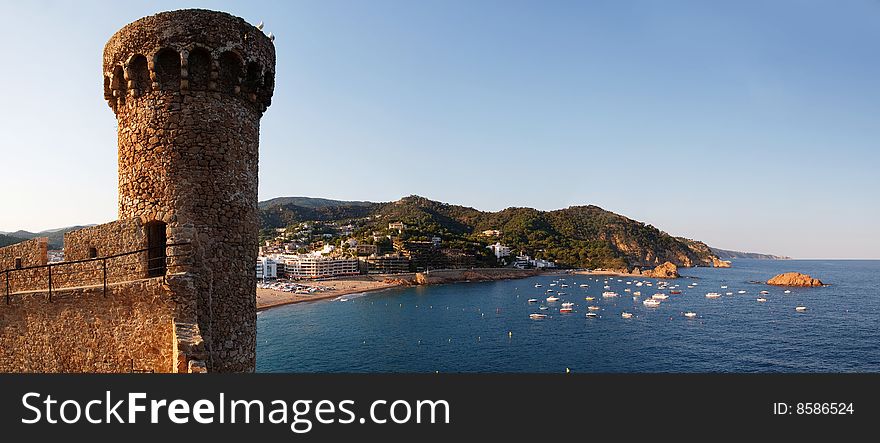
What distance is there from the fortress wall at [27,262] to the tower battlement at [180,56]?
2817 mm

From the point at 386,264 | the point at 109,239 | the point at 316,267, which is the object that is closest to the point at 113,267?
the point at 109,239

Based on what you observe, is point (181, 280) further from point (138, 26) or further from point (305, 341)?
point (305, 341)

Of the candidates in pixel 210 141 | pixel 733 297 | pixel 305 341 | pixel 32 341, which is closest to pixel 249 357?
pixel 32 341

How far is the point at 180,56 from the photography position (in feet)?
23.5

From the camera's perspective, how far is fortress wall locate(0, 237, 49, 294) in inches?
301

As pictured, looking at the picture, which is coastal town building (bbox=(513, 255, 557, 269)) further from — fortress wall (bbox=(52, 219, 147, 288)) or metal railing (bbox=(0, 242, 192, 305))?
fortress wall (bbox=(52, 219, 147, 288))

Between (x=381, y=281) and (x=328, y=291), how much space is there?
21641mm

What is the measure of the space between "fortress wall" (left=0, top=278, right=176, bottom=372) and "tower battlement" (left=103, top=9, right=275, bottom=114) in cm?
316

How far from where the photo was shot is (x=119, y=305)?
269 inches

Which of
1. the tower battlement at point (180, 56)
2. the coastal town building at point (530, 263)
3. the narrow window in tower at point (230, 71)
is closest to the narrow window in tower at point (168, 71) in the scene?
the tower battlement at point (180, 56)

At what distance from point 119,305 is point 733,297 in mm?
102612

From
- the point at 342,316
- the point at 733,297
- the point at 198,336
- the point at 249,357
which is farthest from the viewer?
the point at 733,297

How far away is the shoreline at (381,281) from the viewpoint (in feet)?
273

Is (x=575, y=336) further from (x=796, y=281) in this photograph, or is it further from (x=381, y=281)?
(x=796, y=281)
